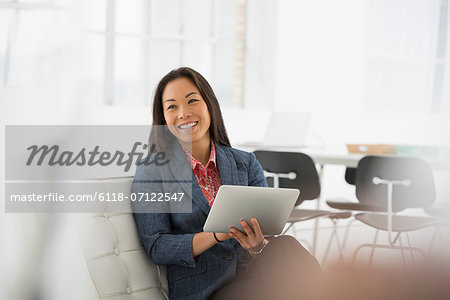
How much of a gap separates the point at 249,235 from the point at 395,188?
1839mm

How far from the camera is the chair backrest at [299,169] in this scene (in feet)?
10.8

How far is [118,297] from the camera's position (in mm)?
1602

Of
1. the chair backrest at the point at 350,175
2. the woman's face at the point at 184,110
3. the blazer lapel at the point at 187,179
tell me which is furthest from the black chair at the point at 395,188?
the blazer lapel at the point at 187,179

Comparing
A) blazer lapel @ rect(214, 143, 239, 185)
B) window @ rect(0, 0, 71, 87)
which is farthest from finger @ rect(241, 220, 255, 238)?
window @ rect(0, 0, 71, 87)

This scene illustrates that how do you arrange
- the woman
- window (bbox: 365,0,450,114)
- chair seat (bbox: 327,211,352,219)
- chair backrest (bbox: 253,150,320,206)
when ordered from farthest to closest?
window (bbox: 365,0,450,114), chair seat (bbox: 327,211,352,219), chair backrest (bbox: 253,150,320,206), the woman

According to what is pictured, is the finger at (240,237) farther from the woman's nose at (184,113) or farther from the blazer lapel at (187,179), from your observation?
the woman's nose at (184,113)

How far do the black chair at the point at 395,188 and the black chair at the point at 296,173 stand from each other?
256 mm

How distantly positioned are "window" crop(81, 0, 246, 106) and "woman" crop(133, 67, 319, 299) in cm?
272

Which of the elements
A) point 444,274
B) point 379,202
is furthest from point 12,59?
point 444,274

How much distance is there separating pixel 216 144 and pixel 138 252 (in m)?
0.45

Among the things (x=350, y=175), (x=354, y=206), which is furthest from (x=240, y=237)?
(x=350, y=175)

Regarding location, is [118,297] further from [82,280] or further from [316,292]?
[316,292]

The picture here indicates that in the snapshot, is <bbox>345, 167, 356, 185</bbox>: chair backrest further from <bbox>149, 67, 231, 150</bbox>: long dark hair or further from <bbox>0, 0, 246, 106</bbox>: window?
<bbox>149, 67, 231, 150</bbox>: long dark hair

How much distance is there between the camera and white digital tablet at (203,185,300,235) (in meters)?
1.52
